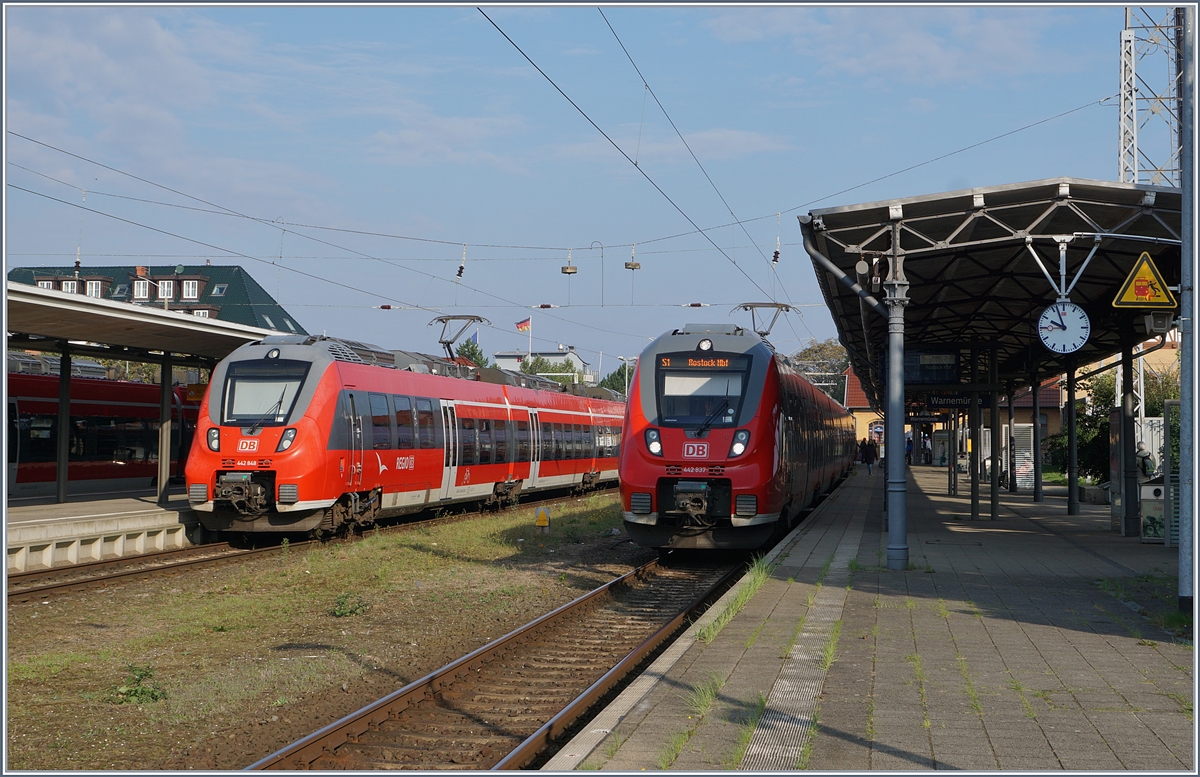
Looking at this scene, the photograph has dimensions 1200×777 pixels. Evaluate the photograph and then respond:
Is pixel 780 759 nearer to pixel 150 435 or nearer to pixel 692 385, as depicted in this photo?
pixel 692 385

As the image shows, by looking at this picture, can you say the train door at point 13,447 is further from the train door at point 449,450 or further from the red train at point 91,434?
the train door at point 449,450

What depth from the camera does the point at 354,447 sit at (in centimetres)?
1702

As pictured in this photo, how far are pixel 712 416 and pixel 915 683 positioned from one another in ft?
24.3

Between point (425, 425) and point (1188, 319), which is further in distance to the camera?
point (425, 425)

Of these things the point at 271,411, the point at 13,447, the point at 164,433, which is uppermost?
the point at 271,411

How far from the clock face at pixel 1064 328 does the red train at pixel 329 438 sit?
33.8 ft

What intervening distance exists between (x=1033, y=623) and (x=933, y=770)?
4.66 m

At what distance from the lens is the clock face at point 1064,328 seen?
40.2 feet

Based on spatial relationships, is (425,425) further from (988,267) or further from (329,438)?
(988,267)

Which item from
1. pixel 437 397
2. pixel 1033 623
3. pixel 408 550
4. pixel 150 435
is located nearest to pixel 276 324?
pixel 150 435

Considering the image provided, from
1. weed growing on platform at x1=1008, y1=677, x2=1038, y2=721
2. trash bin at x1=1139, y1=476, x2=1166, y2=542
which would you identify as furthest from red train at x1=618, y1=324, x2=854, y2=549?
weed growing on platform at x1=1008, y1=677, x2=1038, y2=721

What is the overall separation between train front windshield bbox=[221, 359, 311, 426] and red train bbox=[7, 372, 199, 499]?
8014mm

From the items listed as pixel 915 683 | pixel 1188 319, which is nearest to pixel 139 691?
pixel 915 683

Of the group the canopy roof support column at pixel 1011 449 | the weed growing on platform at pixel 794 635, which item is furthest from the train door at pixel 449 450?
the canopy roof support column at pixel 1011 449
